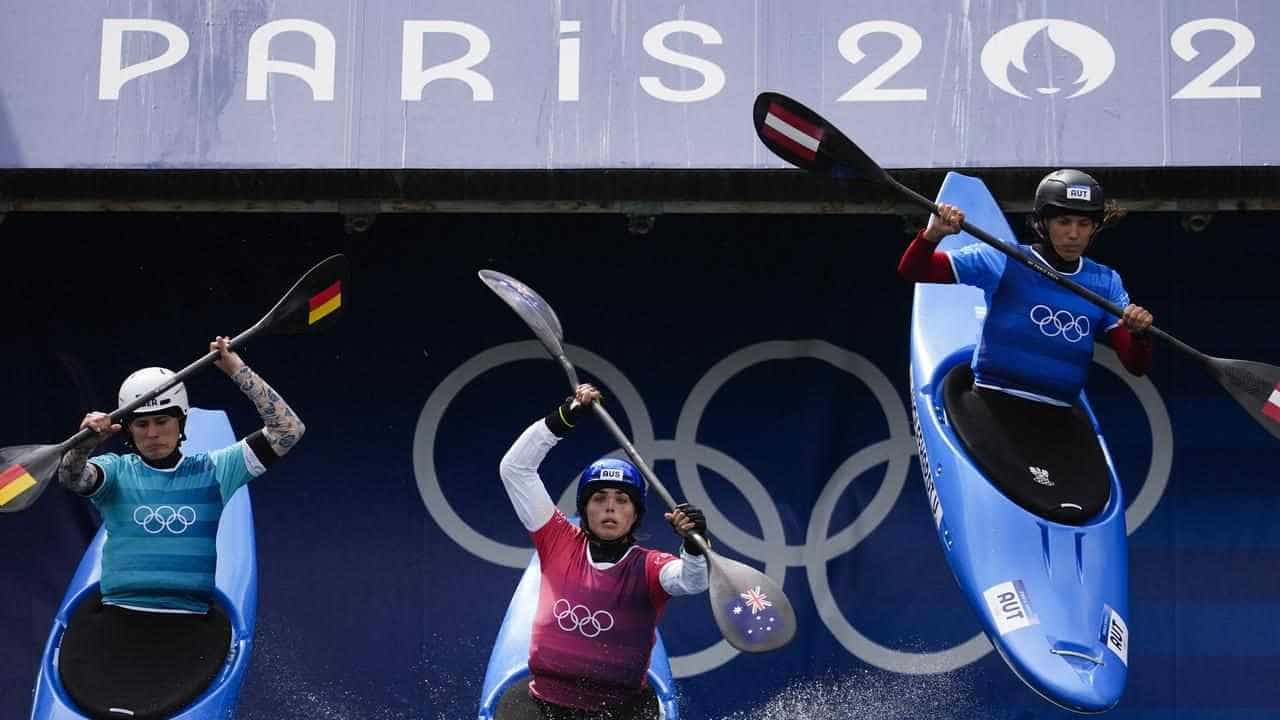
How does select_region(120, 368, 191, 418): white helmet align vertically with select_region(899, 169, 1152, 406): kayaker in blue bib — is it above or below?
below

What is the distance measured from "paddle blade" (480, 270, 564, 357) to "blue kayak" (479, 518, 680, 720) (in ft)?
2.83

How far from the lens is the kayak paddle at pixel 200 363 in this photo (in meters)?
5.25

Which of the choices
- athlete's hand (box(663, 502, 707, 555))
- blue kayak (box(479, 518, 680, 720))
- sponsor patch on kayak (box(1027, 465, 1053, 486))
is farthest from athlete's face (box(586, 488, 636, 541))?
sponsor patch on kayak (box(1027, 465, 1053, 486))

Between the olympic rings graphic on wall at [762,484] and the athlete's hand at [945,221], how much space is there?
66.4 inches

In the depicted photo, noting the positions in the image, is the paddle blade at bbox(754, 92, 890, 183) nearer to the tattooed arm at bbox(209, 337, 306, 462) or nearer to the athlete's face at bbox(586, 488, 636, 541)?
the athlete's face at bbox(586, 488, 636, 541)

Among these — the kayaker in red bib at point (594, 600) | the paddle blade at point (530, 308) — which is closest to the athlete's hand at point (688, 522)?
the kayaker in red bib at point (594, 600)

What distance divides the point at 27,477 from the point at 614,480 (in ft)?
5.88

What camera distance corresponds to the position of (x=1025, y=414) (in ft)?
18.3

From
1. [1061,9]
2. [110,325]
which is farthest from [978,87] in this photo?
[110,325]

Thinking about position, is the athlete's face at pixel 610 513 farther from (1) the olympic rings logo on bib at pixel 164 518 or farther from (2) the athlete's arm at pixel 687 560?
(1) the olympic rings logo on bib at pixel 164 518

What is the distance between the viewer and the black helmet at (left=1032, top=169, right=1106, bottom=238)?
5.40 meters

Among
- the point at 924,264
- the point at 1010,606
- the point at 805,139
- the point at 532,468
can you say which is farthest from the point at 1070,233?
the point at 532,468

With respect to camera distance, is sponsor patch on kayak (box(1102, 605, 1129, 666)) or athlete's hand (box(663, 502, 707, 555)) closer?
athlete's hand (box(663, 502, 707, 555))

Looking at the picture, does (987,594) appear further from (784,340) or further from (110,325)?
(110,325)
